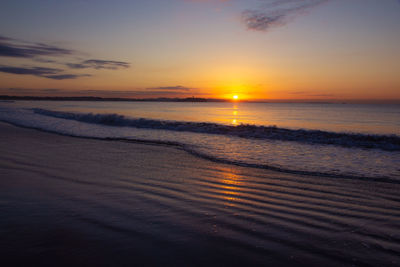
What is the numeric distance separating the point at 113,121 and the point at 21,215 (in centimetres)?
1905

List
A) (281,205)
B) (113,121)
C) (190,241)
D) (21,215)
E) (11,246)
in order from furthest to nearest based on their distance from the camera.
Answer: (113,121)
(281,205)
(21,215)
(190,241)
(11,246)

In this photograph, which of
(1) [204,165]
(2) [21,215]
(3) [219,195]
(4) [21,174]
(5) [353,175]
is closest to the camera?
(2) [21,215]

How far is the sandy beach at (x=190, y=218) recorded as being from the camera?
2768mm

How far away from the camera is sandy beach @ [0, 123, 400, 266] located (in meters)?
2.77

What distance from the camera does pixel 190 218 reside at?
3770mm

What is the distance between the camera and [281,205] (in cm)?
436

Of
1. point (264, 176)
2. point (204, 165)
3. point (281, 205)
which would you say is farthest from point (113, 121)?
point (281, 205)

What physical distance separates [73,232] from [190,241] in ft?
4.69

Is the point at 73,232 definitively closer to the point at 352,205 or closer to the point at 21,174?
the point at 21,174

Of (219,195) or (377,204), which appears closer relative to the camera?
(377,204)

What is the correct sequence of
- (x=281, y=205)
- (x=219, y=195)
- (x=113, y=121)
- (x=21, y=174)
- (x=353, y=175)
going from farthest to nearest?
(x=113, y=121) < (x=353, y=175) < (x=21, y=174) < (x=219, y=195) < (x=281, y=205)

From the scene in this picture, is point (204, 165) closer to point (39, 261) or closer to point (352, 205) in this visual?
point (352, 205)

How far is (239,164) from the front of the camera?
761 cm

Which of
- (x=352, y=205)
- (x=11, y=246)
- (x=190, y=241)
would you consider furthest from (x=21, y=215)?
(x=352, y=205)
